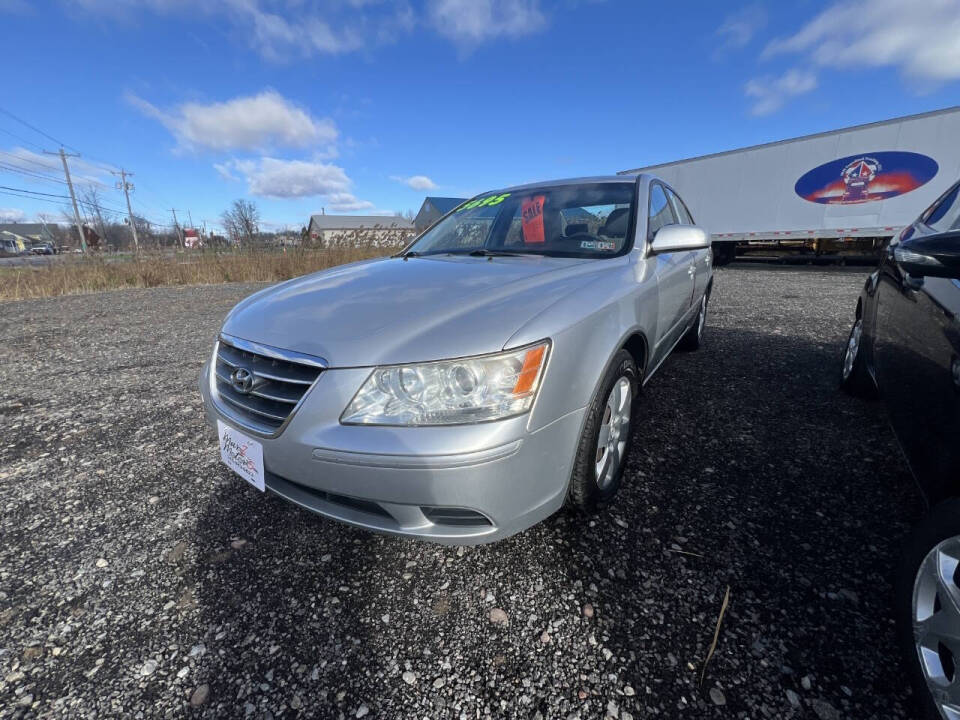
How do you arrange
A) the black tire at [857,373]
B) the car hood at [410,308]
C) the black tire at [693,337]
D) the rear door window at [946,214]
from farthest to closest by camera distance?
the black tire at [693,337] < the black tire at [857,373] < the rear door window at [946,214] < the car hood at [410,308]

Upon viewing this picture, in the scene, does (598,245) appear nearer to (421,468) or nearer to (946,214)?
(421,468)

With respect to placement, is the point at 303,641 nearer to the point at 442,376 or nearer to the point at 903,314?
the point at 442,376

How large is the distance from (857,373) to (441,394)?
3.26 m

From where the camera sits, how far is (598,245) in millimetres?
2320

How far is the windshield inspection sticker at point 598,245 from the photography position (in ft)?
7.54

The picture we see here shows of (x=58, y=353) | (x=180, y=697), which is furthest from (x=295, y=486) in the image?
(x=58, y=353)

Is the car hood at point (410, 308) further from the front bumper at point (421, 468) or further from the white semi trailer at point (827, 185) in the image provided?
the white semi trailer at point (827, 185)

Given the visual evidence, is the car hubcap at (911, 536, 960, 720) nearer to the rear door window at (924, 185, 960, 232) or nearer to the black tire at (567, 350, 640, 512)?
the black tire at (567, 350, 640, 512)

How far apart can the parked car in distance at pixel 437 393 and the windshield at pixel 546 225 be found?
0.32 meters

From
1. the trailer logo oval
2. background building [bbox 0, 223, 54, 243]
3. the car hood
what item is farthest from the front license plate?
background building [bbox 0, 223, 54, 243]

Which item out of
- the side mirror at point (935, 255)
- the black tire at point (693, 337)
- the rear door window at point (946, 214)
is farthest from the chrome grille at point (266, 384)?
the black tire at point (693, 337)

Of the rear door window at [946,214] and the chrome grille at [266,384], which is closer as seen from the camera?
the chrome grille at [266,384]

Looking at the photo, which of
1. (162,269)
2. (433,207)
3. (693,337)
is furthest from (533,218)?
(433,207)

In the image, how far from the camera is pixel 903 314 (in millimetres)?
2004
